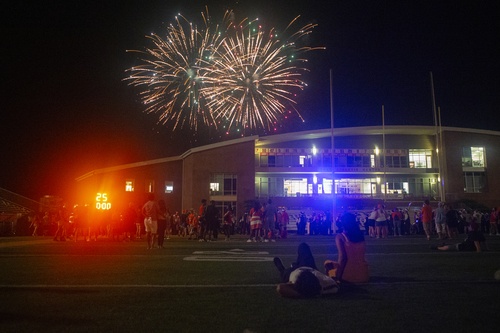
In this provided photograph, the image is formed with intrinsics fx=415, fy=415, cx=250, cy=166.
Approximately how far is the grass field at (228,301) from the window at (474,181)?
4084cm

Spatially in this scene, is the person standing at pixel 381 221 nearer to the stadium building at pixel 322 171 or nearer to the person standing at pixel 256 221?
the person standing at pixel 256 221

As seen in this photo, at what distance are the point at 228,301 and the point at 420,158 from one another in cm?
4686

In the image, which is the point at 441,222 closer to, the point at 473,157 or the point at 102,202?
the point at 102,202

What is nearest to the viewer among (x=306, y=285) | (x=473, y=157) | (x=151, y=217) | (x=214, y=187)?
(x=306, y=285)

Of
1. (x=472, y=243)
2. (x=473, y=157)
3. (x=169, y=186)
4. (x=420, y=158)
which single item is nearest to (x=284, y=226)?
(x=472, y=243)

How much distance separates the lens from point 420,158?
157ft

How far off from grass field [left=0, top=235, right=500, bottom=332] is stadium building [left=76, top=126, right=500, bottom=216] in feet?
109

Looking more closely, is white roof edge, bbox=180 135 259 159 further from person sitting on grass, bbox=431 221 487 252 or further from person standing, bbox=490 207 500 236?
person sitting on grass, bbox=431 221 487 252

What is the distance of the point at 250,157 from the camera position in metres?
43.4

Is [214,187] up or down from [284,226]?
up

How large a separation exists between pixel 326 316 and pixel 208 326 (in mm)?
1388

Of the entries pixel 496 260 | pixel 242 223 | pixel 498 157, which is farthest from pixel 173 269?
pixel 498 157

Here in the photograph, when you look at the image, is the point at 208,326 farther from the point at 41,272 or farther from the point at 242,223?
the point at 242,223

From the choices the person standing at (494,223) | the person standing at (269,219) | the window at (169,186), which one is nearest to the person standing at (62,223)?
the person standing at (269,219)
